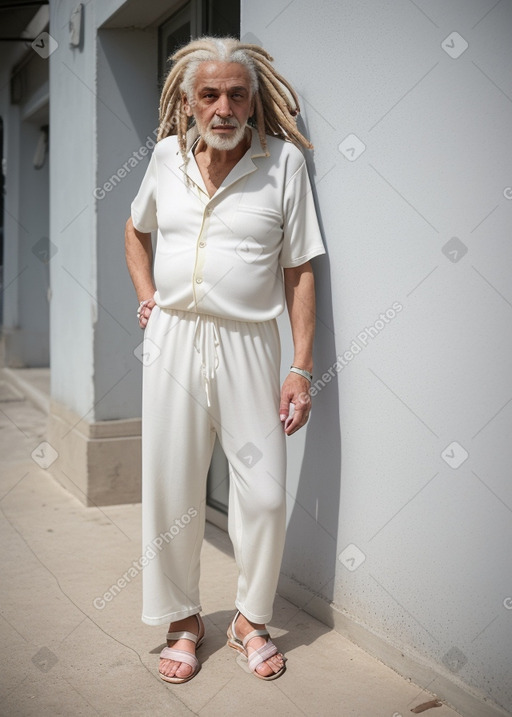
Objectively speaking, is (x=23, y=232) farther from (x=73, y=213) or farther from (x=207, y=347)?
(x=207, y=347)

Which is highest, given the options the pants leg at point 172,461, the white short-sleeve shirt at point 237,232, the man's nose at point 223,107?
the man's nose at point 223,107

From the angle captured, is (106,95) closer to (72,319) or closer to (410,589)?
(72,319)

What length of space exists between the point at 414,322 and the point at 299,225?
1.81ft

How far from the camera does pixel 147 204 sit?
9.93ft

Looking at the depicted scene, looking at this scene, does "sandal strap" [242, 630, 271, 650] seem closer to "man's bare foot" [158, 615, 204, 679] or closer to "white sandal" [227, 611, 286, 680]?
"white sandal" [227, 611, 286, 680]

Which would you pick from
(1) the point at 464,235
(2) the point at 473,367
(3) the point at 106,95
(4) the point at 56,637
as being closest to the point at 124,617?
(4) the point at 56,637

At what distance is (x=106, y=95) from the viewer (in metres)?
4.84

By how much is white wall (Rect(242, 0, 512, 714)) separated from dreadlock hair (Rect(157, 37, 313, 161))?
0.44 feet

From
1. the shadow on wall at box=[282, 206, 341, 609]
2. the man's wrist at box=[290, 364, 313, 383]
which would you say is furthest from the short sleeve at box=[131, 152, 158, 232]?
the man's wrist at box=[290, 364, 313, 383]

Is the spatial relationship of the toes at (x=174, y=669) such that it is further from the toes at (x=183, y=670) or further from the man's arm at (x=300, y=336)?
the man's arm at (x=300, y=336)

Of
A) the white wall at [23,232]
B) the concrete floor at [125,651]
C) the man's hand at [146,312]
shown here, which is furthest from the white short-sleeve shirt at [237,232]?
the white wall at [23,232]

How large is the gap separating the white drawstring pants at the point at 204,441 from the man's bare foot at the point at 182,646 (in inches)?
2.8

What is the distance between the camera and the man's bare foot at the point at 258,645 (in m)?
2.87

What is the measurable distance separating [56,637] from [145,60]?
329 centimetres
